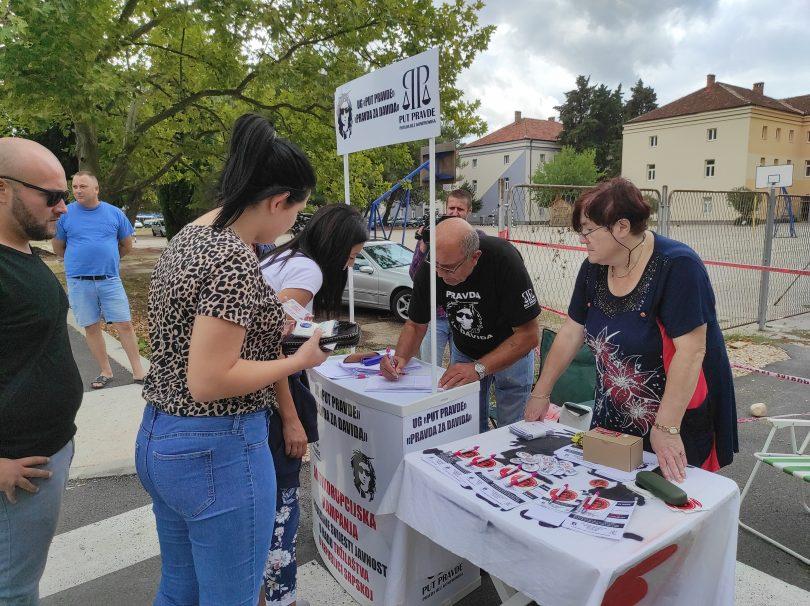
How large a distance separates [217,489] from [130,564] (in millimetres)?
1952

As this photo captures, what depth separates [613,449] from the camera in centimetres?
184

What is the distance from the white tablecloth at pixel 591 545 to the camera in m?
1.39

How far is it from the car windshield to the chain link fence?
238 cm

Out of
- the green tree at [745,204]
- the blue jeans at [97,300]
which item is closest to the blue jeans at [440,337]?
the blue jeans at [97,300]

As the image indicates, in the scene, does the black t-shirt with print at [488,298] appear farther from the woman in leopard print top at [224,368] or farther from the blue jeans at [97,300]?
the blue jeans at [97,300]

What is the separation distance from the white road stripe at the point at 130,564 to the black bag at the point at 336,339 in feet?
5.05

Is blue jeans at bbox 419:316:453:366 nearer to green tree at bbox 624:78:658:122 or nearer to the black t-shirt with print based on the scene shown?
the black t-shirt with print

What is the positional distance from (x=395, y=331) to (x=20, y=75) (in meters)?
6.15

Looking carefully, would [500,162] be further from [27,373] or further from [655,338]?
[27,373]

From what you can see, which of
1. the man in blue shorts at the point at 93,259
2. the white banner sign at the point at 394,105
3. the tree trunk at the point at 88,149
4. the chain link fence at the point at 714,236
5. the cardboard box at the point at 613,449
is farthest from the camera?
the tree trunk at the point at 88,149

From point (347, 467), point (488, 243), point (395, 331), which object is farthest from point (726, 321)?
point (347, 467)

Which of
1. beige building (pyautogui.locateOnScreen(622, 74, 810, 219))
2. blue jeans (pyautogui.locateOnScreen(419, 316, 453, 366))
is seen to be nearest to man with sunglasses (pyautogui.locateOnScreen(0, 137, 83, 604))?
blue jeans (pyautogui.locateOnScreen(419, 316, 453, 366))

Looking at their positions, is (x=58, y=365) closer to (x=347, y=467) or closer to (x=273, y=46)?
(x=347, y=467)

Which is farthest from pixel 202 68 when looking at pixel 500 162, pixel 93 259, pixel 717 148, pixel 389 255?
pixel 500 162
